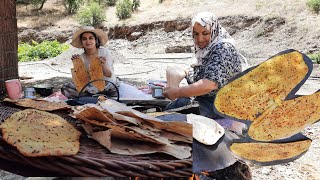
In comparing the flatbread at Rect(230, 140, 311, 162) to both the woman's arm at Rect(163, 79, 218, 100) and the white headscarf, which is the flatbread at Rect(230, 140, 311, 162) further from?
the white headscarf

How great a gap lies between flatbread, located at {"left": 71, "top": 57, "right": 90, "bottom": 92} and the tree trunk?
200cm

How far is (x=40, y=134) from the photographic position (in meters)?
1.32

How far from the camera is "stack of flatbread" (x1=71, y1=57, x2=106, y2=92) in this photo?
12.3 ft

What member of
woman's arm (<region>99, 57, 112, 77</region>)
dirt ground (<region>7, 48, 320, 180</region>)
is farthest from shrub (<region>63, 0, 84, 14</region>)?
woman's arm (<region>99, 57, 112, 77</region>)

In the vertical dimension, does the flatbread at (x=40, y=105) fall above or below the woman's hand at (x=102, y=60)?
below

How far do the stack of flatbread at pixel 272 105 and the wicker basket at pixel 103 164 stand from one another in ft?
1.06

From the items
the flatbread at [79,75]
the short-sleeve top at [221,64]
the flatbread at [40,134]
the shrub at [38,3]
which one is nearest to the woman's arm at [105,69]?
the flatbread at [79,75]

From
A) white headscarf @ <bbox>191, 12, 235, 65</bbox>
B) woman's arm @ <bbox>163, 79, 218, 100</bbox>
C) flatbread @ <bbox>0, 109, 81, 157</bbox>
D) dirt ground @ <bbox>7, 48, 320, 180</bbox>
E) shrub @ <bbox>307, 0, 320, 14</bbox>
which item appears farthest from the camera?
shrub @ <bbox>307, 0, 320, 14</bbox>

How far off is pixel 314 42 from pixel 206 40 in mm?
9931

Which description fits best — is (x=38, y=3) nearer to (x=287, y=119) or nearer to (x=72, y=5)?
(x=72, y=5)

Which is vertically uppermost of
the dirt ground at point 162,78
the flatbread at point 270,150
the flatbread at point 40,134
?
the flatbread at point 40,134

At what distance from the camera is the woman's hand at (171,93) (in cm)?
226

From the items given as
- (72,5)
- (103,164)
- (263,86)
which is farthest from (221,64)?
(72,5)

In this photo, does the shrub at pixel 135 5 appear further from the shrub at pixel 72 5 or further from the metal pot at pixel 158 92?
the metal pot at pixel 158 92
